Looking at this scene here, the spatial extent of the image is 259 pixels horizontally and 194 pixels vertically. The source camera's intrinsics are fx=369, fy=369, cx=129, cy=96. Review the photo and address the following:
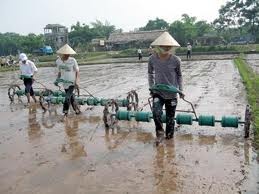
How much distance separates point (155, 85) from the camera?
673cm

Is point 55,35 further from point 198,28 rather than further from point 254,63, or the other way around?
point 254,63

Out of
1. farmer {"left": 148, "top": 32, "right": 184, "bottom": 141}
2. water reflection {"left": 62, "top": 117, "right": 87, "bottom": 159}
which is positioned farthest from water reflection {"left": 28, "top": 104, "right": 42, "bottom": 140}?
farmer {"left": 148, "top": 32, "right": 184, "bottom": 141}

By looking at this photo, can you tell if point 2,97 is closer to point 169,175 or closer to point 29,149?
point 29,149

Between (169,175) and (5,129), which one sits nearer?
(169,175)

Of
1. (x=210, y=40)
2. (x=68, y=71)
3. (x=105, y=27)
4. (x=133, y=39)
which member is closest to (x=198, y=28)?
(x=210, y=40)

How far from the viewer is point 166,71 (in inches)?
263

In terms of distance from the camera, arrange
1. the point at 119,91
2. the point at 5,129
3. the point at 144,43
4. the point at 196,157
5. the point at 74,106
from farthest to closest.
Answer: the point at 144,43 → the point at 119,91 → the point at 74,106 → the point at 5,129 → the point at 196,157

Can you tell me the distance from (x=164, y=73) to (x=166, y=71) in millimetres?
51

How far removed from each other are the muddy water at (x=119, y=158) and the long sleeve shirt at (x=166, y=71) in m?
1.10

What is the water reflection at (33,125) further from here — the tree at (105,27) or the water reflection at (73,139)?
the tree at (105,27)

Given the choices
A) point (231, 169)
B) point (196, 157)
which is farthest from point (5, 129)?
point (231, 169)

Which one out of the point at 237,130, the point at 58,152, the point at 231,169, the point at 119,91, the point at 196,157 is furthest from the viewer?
the point at 119,91

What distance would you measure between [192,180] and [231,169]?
73cm

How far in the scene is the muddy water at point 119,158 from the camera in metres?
4.96
